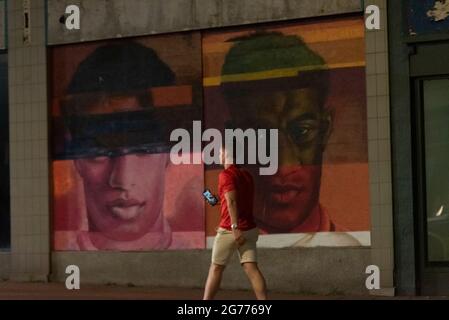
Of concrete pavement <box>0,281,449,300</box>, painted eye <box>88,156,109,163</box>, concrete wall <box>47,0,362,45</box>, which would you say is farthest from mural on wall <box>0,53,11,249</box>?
painted eye <box>88,156,109,163</box>

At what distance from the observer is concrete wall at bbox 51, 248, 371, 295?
15094 millimetres

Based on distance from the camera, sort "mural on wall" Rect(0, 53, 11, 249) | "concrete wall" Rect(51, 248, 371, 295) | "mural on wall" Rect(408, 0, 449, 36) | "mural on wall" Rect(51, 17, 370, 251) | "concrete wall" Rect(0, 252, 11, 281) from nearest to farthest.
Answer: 1. "mural on wall" Rect(408, 0, 449, 36)
2. "concrete wall" Rect(51, 248, 371, 295)
3. "mural on wall" Rect(51, 17, 370, 251)
4. "concrete wall" Rect(0, 252, 11, 281)
5. "mural on wall" Rect(0, 53, 11, 249)

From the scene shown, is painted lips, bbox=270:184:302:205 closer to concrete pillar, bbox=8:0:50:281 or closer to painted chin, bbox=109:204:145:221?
painted chin, bbox=109:204:145:221

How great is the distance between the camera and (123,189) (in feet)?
55.0

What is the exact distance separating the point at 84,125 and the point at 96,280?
253cm

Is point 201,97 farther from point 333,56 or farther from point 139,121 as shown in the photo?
point 333,56

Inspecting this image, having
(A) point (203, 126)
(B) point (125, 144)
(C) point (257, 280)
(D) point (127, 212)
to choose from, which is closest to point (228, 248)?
(C) point (257, 280)

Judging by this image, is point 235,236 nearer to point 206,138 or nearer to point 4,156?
point 206,138

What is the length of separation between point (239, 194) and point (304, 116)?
3.52 metres

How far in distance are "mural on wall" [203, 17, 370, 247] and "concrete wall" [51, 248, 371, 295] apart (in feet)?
0.76

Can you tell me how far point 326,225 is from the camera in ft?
50.1

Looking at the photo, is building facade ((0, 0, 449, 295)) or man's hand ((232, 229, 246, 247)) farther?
building facade ((0, 0, 449, 295))

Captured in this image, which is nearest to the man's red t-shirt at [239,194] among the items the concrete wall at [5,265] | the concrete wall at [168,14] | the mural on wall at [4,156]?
the concrete wall at [168,14]
